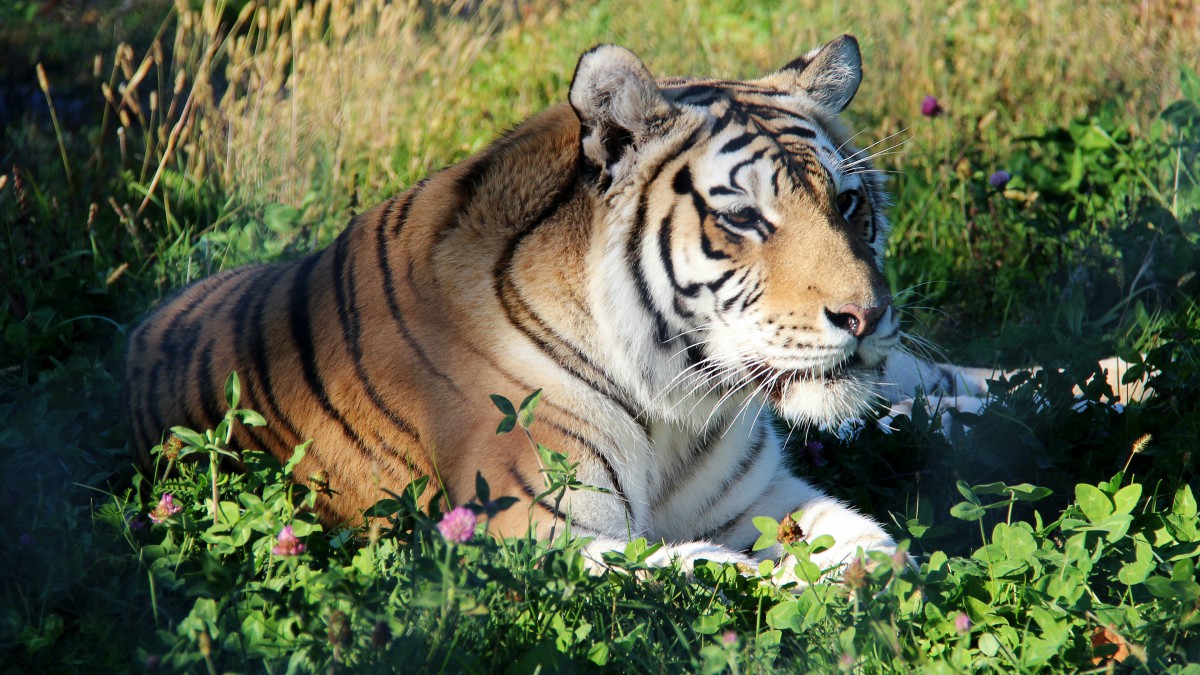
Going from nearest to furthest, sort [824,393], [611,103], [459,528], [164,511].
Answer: [459,528] → [164,511] → [611,103] → [824,393]

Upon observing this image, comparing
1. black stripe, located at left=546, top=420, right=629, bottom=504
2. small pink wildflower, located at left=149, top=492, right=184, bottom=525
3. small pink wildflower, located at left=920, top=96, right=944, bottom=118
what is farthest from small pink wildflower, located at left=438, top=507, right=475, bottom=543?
small pink wildflower, located at left=920, top=96, right=944, bottom=118

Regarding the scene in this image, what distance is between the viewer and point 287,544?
2068 millimetres

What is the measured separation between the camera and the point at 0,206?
175 inches

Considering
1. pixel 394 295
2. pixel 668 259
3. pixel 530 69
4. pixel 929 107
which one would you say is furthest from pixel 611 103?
pixel 530 69

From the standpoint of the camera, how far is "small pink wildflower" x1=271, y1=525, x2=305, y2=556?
2066 mm

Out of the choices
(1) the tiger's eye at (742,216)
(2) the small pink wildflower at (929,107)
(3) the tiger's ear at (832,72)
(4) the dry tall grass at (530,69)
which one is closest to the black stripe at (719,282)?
(1) the tiger's eye at (742,216)

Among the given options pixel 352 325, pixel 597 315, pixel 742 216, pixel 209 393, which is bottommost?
pixel 209 393

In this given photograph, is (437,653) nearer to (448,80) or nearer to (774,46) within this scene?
(448,80)

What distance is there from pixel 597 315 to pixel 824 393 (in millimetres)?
539

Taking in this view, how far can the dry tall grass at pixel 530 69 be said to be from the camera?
15.4ft

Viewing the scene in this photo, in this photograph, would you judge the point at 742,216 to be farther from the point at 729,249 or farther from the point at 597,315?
the point at 597,315

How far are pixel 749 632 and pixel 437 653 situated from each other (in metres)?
0.65

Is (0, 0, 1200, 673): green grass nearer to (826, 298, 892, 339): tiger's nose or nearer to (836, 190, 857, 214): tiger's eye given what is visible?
(826, 298, 892, 339): tiger's nose

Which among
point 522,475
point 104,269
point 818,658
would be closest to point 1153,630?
point 818,658
